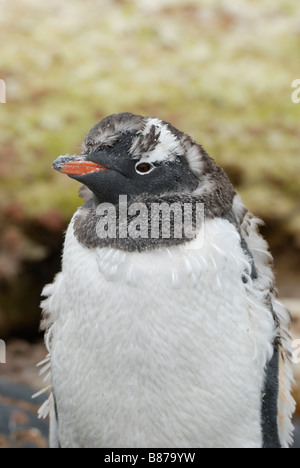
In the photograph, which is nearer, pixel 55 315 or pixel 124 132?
pixel 124 132

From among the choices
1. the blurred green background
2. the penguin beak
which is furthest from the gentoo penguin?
the blurred green background

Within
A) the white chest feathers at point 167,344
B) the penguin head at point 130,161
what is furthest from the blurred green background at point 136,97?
the penguin head at point 130,161

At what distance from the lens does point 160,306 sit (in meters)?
1.48

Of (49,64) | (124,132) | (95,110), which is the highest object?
(49,64)

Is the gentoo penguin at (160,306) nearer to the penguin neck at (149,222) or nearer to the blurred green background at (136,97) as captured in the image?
the penguin neck at (149,222)

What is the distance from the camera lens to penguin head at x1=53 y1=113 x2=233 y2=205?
1.49 meters

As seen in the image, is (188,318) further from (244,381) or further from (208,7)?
(208,7)

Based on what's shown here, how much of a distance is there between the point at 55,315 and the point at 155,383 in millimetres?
362

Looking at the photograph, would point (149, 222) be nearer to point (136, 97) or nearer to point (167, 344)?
point (167, 344)

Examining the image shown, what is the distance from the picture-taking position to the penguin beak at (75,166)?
1471 millimetres

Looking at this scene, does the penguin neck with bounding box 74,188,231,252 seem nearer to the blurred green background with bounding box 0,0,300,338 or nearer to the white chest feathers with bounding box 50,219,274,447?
the white chest feathers with bounding box 50,219,274,447

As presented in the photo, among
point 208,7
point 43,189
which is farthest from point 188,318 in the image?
point 208,7

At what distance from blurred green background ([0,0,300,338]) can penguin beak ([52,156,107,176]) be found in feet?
9.04

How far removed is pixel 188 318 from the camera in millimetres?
1496
